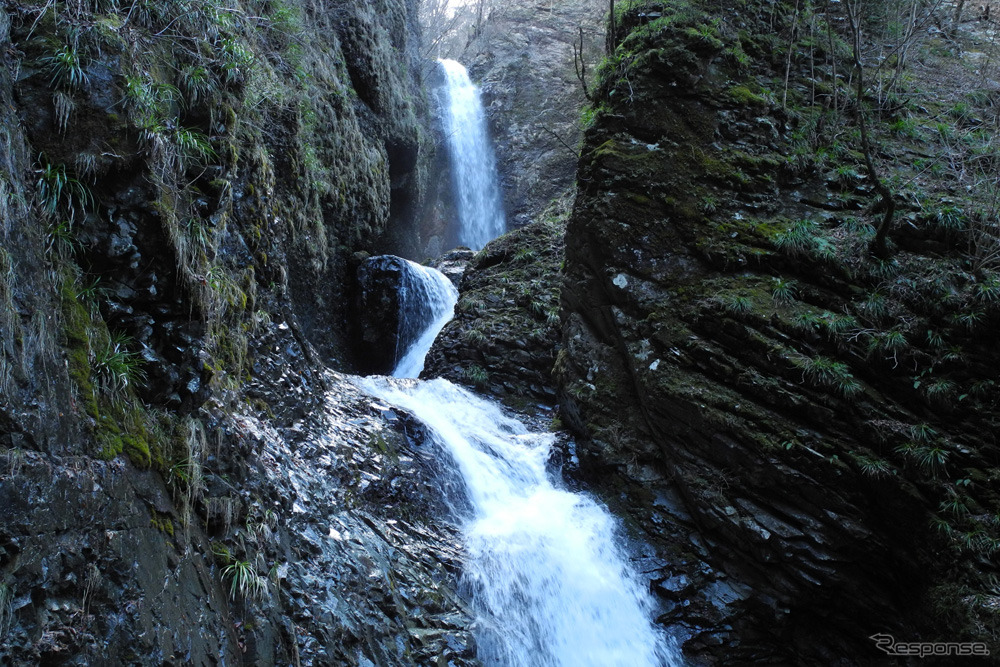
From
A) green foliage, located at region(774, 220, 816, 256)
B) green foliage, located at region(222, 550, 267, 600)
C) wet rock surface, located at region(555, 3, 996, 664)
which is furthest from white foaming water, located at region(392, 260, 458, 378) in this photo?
green foliage, located at region(222, 550, 267, 600)

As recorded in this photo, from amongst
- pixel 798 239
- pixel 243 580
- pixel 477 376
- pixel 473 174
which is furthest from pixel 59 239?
pixel 473 174

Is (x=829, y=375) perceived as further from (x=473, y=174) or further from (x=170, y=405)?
(x=473, y=174)

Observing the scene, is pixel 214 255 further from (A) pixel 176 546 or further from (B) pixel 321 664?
(B) pixel 321 664

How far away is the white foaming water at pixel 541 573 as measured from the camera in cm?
612

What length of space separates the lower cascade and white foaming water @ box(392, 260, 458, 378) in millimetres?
5112

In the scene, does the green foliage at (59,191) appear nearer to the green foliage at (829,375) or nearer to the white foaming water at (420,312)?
the green foliage at (829,375)

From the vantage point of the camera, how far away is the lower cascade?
613 centimetres

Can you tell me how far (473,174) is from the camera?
23219 millimetres

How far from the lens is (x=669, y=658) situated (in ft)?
20.7

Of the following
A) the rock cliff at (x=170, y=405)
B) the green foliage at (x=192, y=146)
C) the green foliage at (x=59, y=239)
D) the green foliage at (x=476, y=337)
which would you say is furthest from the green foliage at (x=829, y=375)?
the green foliage at (x=59, y=239)

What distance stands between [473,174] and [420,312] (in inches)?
425

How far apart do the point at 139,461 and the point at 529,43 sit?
25993 mm

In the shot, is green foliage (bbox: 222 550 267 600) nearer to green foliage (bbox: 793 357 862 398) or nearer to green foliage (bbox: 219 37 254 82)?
green foliage (bbox: 219 37 254 82)

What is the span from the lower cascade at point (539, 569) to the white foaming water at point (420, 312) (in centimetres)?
511
